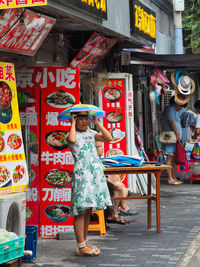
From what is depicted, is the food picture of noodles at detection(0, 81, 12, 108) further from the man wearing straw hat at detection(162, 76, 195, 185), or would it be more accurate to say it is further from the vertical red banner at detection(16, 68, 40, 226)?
the man wearing straw hat at detection(162, 76, 195, 185)

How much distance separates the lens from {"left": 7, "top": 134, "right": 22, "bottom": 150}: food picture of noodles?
21.5 feet

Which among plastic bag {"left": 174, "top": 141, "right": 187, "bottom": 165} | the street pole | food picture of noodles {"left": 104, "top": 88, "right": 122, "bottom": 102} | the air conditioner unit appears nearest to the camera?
the air conditioner unit

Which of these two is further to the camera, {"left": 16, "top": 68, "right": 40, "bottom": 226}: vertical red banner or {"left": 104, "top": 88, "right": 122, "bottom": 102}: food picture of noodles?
{"left": 104, "top": 88, "right": 122, "bottom": 102}: food picture of noodles

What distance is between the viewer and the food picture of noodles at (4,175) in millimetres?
6324

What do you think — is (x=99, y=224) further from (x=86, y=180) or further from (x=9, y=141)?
(x=9, y=141)

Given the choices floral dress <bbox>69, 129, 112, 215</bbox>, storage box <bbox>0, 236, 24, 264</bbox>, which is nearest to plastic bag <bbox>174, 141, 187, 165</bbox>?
floral dress <bbox>69, 129, 112, 215</bbox>

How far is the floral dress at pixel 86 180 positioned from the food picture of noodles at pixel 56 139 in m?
1.20

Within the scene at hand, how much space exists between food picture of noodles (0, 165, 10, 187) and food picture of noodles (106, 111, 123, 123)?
19.0 ft

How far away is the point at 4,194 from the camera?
6387 mm

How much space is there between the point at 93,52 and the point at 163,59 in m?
2.97

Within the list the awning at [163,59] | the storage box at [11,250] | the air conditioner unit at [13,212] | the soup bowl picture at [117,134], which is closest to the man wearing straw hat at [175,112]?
the awning at [163,59]

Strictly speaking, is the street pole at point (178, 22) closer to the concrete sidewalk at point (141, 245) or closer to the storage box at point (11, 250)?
the concrete sidewalk at point (141, 245)

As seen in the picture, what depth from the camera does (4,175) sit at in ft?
20.9

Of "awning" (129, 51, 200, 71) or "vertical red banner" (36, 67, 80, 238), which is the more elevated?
"awning" (129, 51, 200, 71)
